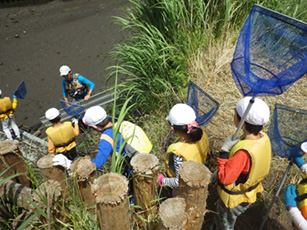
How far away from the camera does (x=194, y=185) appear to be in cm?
140

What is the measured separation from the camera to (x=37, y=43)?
24.3 ft

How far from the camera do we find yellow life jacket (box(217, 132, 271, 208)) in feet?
5.50

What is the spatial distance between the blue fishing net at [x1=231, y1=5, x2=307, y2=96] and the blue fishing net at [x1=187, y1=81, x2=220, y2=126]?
40 cm

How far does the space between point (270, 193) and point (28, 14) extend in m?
9.88

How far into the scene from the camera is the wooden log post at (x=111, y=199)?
1.24 m

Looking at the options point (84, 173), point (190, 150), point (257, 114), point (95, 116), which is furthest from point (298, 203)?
point (95, 116)

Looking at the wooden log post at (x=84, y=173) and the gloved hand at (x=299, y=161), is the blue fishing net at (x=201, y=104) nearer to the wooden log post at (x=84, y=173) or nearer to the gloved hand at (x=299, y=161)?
the gloved hand at (x=299, y=161)

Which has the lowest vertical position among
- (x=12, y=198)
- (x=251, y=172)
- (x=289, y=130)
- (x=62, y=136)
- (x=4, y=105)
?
(x=4, y=105)

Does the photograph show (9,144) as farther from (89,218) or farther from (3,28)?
(3,28)

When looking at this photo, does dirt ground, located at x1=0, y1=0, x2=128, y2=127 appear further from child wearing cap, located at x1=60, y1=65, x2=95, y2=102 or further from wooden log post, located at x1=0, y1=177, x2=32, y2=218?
wooden log post, located at x1=0, y1=177, x2=32, y2=218

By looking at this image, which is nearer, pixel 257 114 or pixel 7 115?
pixel 257 114

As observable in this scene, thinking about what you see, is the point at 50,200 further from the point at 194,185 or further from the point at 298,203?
the point at 298,203

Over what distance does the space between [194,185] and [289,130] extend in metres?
1.09

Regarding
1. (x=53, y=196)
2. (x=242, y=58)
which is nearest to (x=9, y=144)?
(x=53, y=196)
